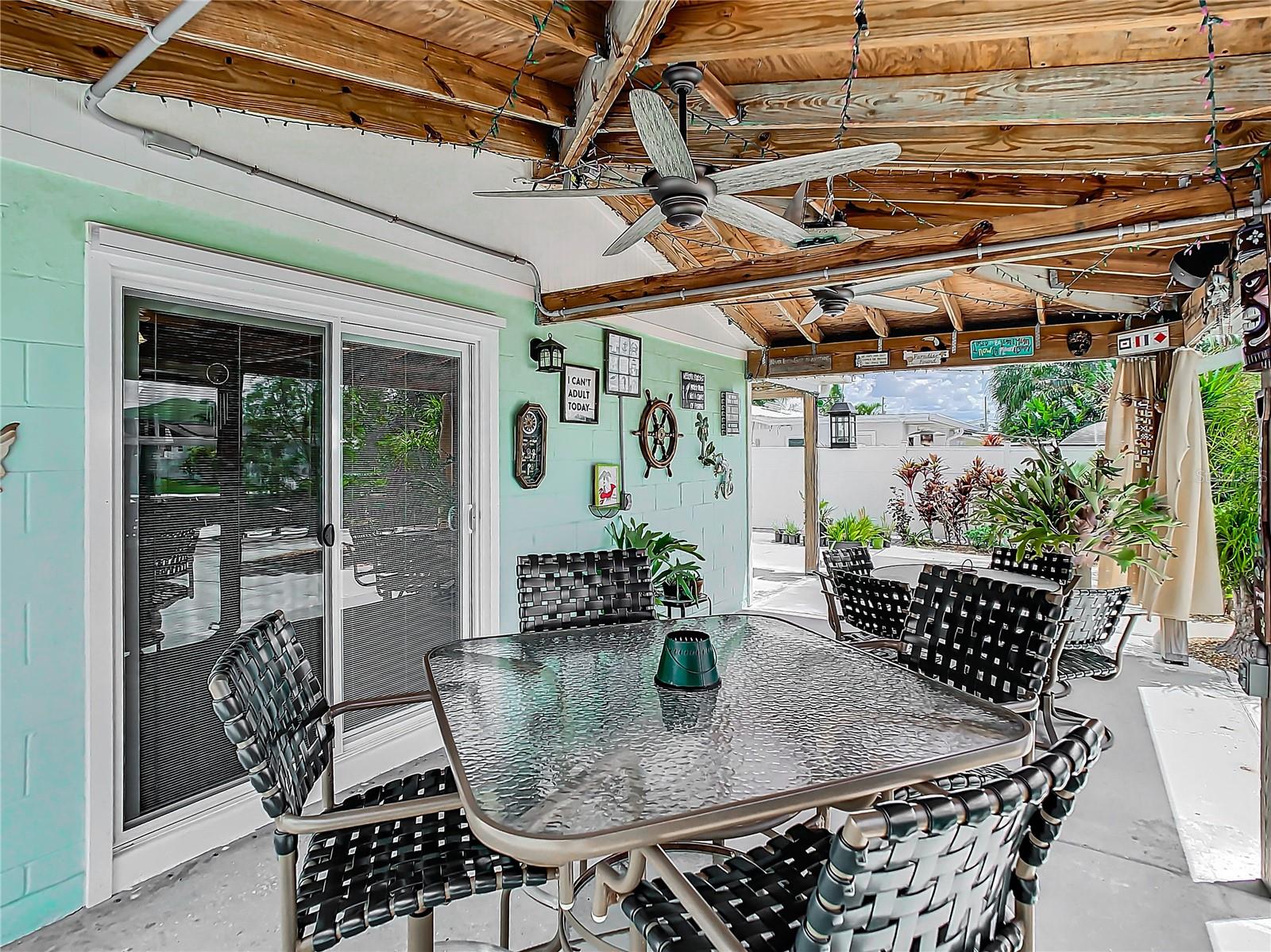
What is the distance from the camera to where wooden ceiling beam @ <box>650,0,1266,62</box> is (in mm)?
1825

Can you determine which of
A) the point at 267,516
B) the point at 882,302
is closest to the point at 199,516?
the point at 267,516

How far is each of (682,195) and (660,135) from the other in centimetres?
22

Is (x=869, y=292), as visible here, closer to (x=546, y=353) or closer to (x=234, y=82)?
(x=546, y=353)

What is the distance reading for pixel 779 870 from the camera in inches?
58.7

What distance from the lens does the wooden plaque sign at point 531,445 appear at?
3938 millimetres

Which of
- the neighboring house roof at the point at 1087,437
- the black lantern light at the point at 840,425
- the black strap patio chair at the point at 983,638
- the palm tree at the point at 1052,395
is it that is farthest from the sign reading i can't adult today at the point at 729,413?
the palm tree at the point at 1052,395

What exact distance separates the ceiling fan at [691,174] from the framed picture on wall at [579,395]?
190cm

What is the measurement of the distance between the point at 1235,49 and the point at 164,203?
3.61 meters

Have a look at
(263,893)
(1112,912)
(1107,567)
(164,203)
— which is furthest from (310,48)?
(1107,567)

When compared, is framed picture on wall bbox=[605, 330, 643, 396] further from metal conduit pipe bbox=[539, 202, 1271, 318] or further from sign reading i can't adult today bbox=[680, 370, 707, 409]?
metal conduit pipe bbox=[539, 202, 1271, 318]

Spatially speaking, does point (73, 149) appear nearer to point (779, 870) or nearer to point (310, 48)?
point (310, 48)

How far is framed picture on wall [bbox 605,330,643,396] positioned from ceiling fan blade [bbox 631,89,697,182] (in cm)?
268

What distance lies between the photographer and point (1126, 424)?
5035 millimetres

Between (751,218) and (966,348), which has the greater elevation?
(966,348)
